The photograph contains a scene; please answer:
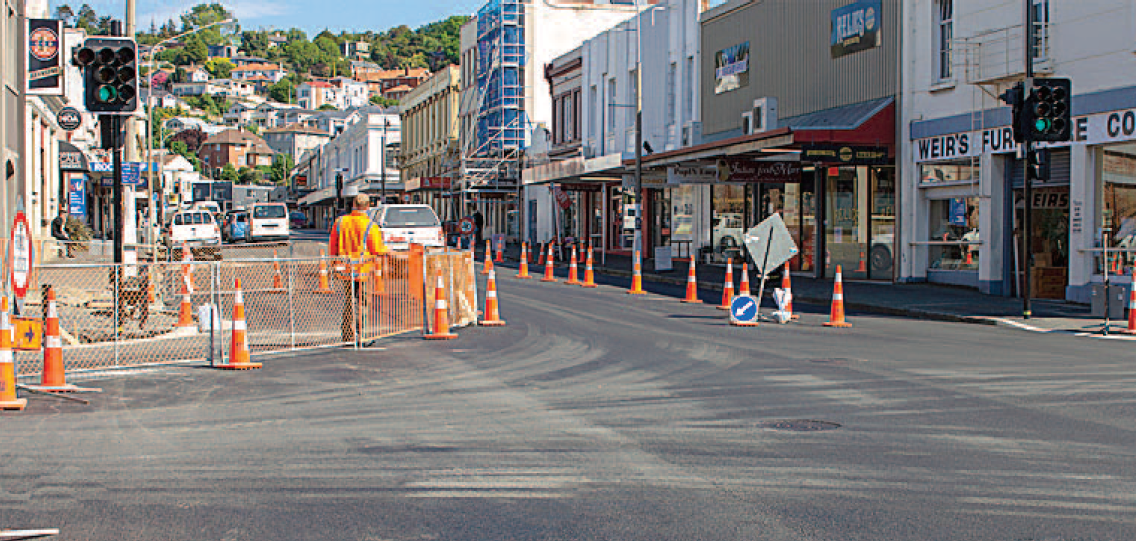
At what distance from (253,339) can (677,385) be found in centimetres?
607

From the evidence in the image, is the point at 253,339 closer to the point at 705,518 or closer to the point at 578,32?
the point at 705,518

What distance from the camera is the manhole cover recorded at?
9.28 metres

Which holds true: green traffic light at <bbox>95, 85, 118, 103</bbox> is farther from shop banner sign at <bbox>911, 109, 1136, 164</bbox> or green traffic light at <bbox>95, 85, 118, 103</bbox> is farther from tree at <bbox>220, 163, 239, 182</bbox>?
tree at <bbox>220, 163, 239, 182</bbox>

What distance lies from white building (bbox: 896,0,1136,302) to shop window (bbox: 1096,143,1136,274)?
2cm

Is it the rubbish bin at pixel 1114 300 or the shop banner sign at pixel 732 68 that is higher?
the shop banner sign at pixel 732 68

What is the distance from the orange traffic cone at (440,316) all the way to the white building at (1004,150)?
1098 cm

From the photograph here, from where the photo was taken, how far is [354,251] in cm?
1584

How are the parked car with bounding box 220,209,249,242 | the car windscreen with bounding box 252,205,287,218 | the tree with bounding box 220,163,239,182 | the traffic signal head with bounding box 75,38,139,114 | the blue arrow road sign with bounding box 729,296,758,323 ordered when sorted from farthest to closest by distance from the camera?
the tree with bounding box 220,163,239,182, the parked car with bounding box 220,209,249,242, the car windscreen with bounding box 252,205,287,218, the blue arrow road sign with bounding box 729,296,758,323, the traffic signal head with bounding box 75,38,139,114

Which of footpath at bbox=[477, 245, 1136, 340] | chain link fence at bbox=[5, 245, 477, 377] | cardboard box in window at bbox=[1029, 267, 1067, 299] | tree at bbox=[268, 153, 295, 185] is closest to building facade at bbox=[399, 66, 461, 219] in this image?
footpath at bbox=[477, 245, 1136, 340]

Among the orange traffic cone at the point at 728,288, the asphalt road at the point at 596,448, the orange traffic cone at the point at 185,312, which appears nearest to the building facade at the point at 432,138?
the orange traffic cone at the point at 728,288

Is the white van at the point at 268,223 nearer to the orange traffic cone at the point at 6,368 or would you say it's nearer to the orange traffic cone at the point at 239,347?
the orange traffic cone at the point at 239,347

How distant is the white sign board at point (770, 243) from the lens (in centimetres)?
1931

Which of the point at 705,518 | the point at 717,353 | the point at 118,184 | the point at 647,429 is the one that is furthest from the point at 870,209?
the point at 705,518

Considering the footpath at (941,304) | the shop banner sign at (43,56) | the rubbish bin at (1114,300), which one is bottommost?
the footpath at (941,304)
